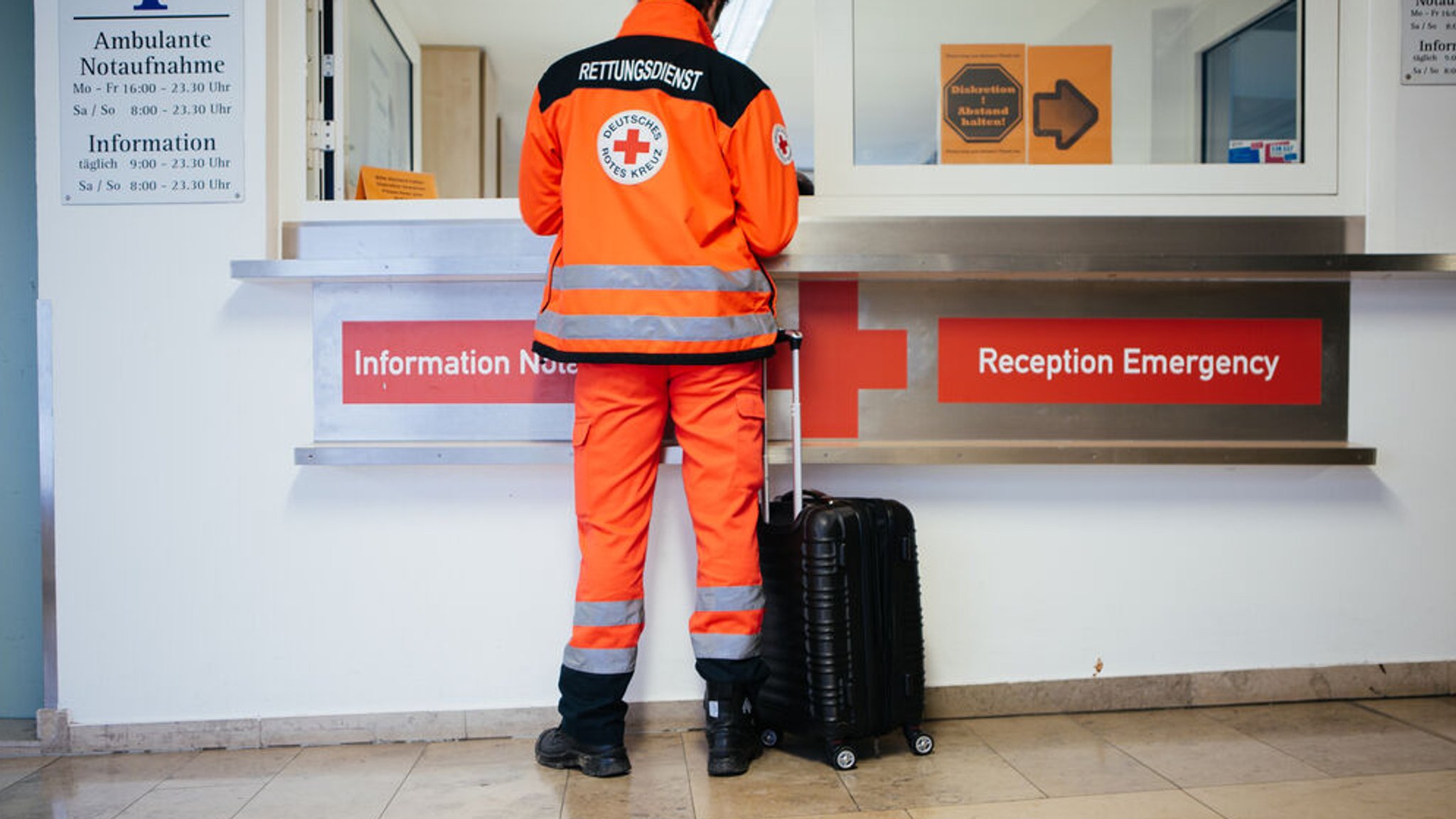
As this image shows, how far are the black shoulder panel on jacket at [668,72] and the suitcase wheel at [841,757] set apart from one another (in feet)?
4.34

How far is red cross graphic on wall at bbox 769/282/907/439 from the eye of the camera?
247 centimetres

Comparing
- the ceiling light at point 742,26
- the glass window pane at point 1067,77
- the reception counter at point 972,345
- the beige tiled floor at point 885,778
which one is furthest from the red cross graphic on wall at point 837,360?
the ceiling light at point 742,26

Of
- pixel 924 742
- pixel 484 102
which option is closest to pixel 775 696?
pixel 924 742

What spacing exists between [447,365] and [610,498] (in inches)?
23.9

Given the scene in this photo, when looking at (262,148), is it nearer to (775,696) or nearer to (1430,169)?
(775,696)

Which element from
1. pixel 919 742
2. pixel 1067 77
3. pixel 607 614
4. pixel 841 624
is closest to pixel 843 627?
pixel 841 624

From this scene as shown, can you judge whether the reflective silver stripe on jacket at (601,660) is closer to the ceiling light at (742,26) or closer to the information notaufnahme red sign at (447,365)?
the information notaufnahme red sign at (447,365)

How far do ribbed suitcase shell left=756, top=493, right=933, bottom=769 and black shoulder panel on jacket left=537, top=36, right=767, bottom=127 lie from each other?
88cm

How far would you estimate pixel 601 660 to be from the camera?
2129 mm

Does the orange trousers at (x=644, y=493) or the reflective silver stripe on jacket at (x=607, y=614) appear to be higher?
the orange trousers at (x=644, y=493)

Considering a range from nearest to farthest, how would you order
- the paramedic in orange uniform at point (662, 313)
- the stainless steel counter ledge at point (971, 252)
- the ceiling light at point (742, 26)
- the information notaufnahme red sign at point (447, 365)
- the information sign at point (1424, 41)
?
the paramedic in orange uniform at point (662, 313) < the stainless steel counter ledge at point (971, 252) < the information notaufnahme red sign at point (447, 365) < the information sign at point (1424, 41) < the ceiling light at point (742, 26)

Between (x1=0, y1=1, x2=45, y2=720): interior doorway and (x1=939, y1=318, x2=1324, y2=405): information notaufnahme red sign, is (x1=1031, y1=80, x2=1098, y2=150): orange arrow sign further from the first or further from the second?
(x1=0, y1=1, x2=45, y2=720): interior doorway

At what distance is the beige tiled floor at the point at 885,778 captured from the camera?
1949 millimetres

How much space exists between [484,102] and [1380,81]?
366cm
